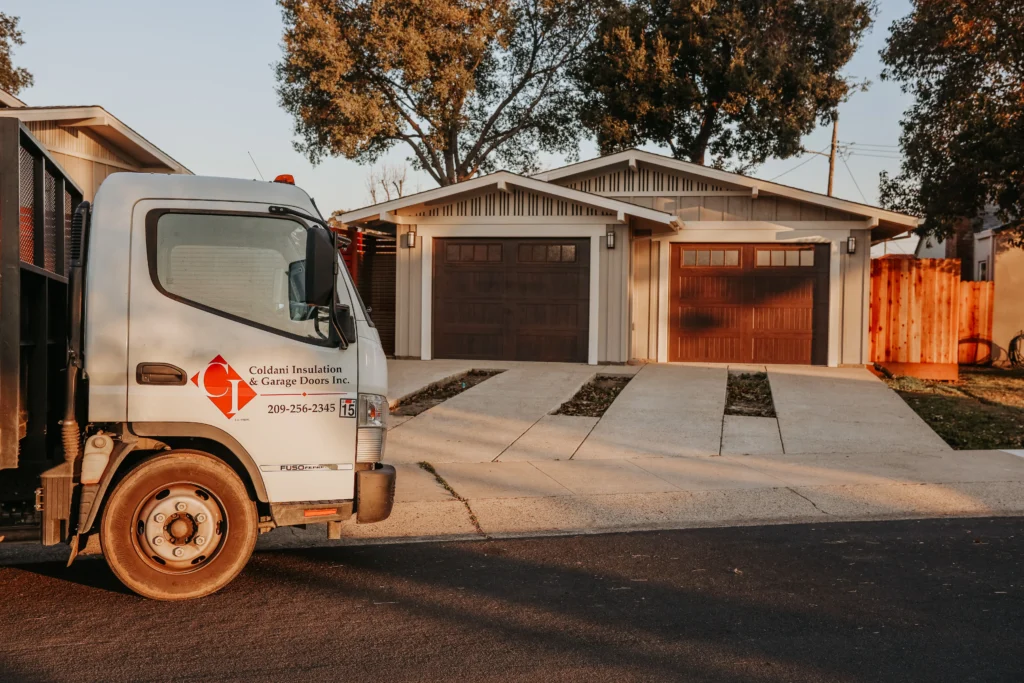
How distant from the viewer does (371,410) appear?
5.74 metres

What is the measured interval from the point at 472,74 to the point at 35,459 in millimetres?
28813

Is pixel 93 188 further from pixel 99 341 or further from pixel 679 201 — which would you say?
pixel 99 341

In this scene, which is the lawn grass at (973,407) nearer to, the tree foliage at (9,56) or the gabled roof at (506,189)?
the gabled roof at (506,189)

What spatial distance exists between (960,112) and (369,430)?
690 inches

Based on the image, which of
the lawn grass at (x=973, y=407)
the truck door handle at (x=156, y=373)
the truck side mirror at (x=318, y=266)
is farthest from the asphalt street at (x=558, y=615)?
the lawn grass at (x=973, y=407)

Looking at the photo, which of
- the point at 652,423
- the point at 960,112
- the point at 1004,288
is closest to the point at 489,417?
the point at 652,423

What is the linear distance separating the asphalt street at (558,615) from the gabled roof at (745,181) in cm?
1149

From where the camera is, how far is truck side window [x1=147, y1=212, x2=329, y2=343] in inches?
215

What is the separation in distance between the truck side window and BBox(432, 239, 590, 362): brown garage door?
12516 millimetres

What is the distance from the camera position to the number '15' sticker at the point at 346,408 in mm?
5660

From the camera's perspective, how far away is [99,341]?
210 inches

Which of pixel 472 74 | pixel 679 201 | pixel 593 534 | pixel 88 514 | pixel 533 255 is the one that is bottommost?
pixel 593 534

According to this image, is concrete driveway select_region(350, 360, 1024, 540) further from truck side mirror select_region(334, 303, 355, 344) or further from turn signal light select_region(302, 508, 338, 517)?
truck side mirror select_region(334, 303, 355, 344)

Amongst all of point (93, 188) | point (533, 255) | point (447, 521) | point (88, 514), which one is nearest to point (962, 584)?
point (447, 521)
